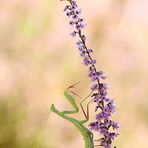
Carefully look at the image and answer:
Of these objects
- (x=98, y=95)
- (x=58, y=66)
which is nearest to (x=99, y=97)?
(x=98, y=95)

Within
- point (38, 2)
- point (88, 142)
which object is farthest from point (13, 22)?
point (88, 142)

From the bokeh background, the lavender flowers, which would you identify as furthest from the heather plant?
the bokeh background

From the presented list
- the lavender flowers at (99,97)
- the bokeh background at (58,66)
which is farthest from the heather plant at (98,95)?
the bokeh background at (58,66)

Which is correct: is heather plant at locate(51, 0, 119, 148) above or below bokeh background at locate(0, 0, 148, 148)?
below

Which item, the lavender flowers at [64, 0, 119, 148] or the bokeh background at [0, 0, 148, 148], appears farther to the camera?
the bokeh background at [0, 0, 148, 148]

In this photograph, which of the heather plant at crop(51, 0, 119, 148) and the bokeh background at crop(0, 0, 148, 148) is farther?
the bokeh background at crop(0, 0, 148, 148)

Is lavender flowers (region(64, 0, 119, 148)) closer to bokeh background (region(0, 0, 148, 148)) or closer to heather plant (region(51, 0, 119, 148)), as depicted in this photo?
heather plant (region(51, 0, 119, 148))

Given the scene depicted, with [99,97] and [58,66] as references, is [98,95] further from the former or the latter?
[58,66]

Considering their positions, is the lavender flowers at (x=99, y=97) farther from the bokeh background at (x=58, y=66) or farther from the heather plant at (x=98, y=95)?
the bokeh background at (x=58, y=66)

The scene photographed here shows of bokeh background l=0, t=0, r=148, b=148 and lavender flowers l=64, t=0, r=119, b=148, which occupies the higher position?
bokeh background l=0, t=0, r=148, b=148
